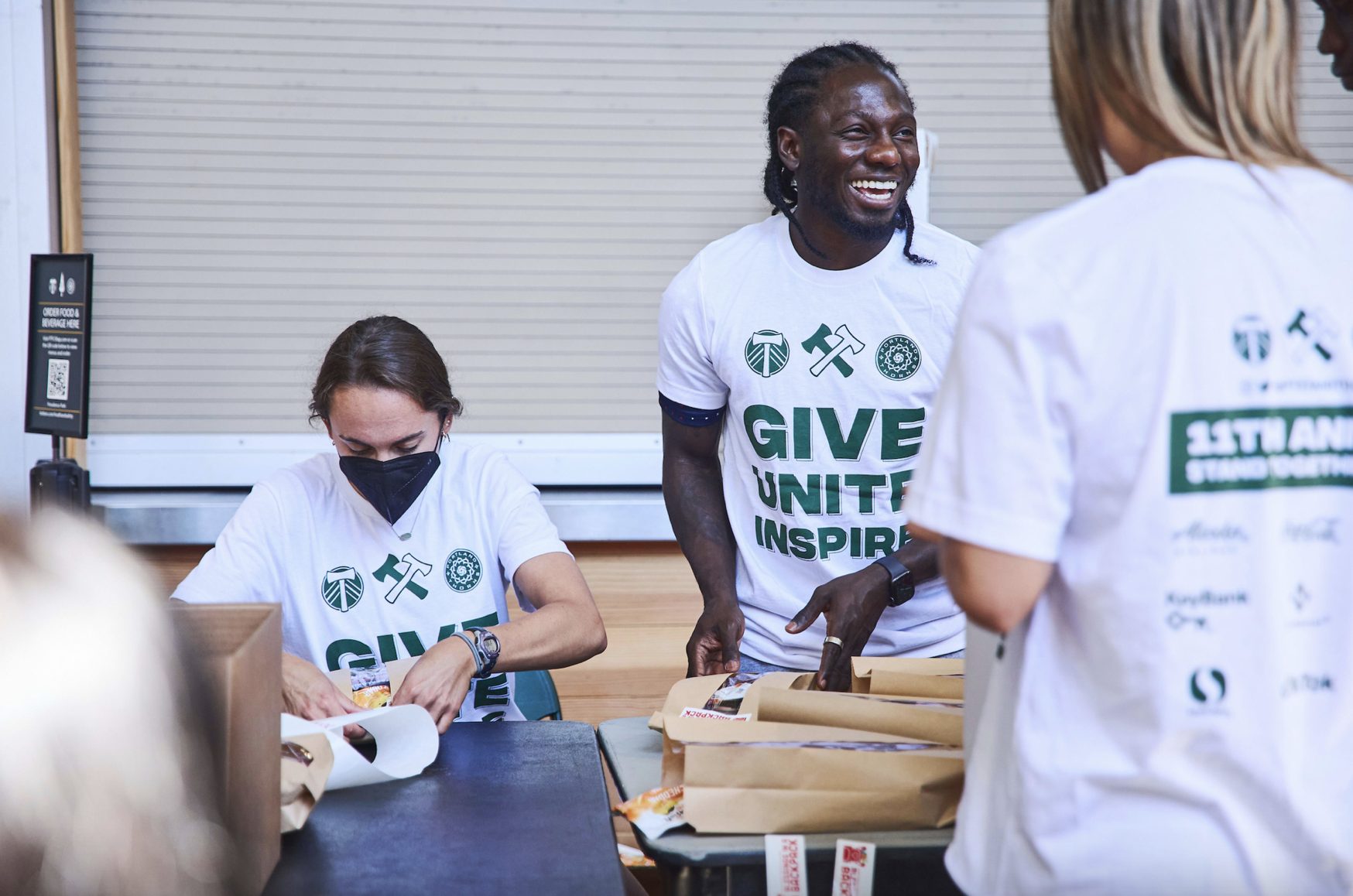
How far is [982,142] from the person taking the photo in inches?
133

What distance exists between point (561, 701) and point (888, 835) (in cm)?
213

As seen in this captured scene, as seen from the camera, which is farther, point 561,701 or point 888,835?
point 561,701

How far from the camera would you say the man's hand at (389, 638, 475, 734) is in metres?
1.79

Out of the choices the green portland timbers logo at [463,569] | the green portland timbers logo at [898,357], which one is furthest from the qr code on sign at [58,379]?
the green portland timbers logo at [898,357]

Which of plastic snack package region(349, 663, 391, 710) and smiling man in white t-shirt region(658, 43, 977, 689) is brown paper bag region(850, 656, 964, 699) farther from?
plastic snack package region(349, 663, 391, 710)

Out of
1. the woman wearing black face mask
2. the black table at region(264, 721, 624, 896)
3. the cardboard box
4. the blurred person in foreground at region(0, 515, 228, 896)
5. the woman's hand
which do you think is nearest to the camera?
the blurred person in foreground at region(0, 515, 228, 896)

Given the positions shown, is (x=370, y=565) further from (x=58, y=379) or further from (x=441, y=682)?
(x=58, y=379)

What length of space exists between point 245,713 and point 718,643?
107cm

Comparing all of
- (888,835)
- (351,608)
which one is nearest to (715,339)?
(351,608)

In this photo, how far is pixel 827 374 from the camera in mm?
2014

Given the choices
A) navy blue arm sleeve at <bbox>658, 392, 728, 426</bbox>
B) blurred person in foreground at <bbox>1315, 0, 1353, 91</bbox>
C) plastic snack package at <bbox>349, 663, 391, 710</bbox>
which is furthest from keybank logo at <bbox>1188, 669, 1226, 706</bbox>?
navy blue arm sleeve at <bbox>658, 392, 728, 426</bbox>

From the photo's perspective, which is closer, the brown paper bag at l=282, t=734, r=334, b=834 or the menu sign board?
the brown paper bag at l=282, t=734, r=334, b=834

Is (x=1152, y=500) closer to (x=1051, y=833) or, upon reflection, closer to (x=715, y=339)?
(x=1051, y=833)

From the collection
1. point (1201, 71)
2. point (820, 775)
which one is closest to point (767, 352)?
point (820, 775)
